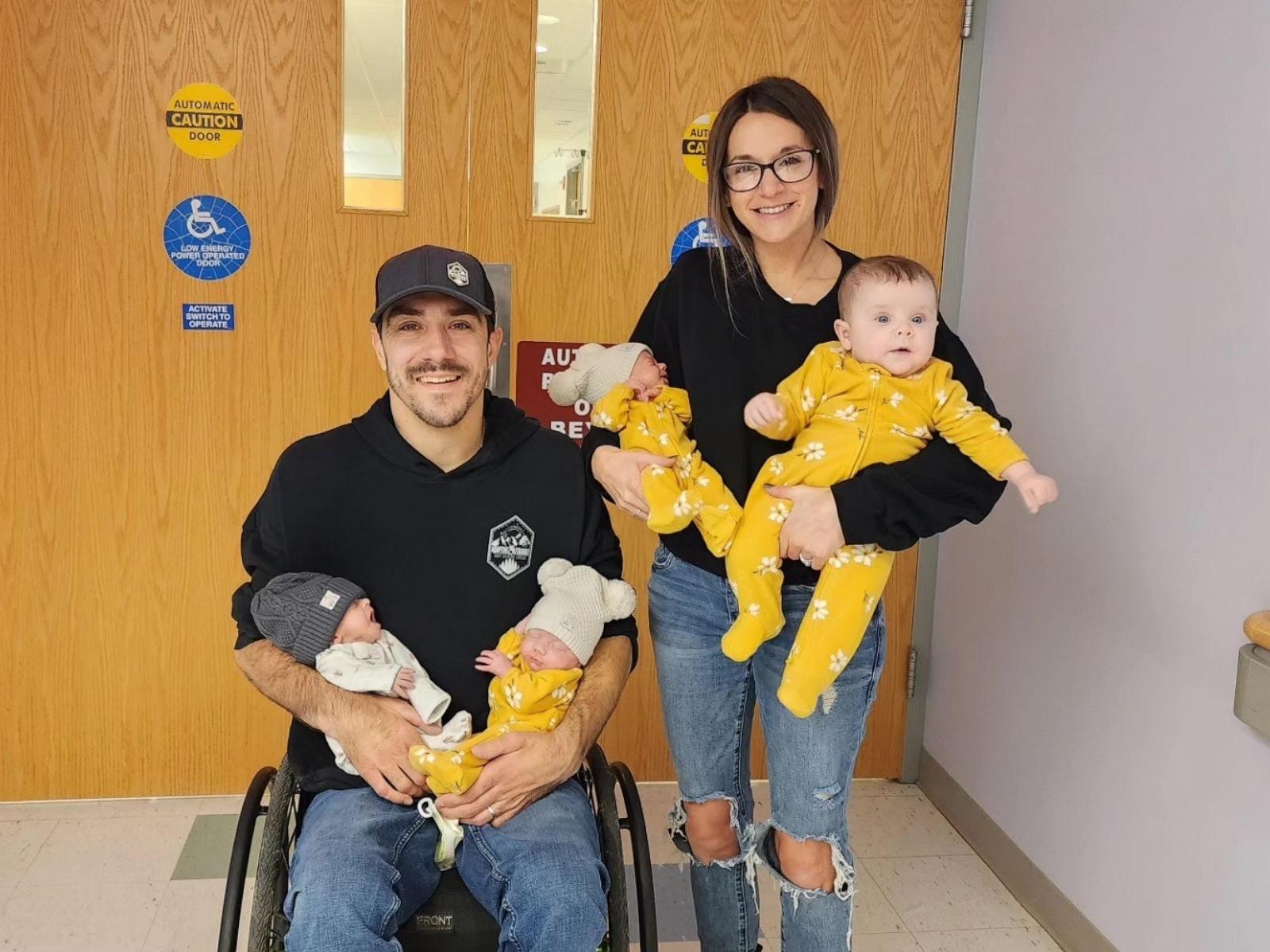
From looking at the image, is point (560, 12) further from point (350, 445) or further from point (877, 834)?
point (877, 834)

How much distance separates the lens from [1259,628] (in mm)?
1694

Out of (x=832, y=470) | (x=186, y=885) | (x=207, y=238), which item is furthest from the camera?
(x=207, y=238)

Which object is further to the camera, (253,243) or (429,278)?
(253,243)

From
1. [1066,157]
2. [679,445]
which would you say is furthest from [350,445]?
[1066,157]

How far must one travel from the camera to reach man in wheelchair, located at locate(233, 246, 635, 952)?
1.59m

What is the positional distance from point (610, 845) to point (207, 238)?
189cm

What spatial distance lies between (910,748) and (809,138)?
207cm

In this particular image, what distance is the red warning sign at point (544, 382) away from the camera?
112 inches

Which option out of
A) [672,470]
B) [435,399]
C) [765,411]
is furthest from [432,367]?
[765,411]

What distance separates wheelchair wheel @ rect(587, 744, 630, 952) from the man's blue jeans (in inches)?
0.9

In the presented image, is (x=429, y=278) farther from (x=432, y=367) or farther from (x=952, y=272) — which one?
(x=952, y=272)

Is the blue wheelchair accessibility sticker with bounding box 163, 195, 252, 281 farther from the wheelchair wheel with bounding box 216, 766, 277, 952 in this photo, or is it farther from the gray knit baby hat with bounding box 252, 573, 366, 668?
the wheelchair wheel with bounding box 216, 766, 277, 952

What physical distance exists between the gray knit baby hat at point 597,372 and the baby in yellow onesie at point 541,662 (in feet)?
1.08

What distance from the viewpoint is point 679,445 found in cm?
178
